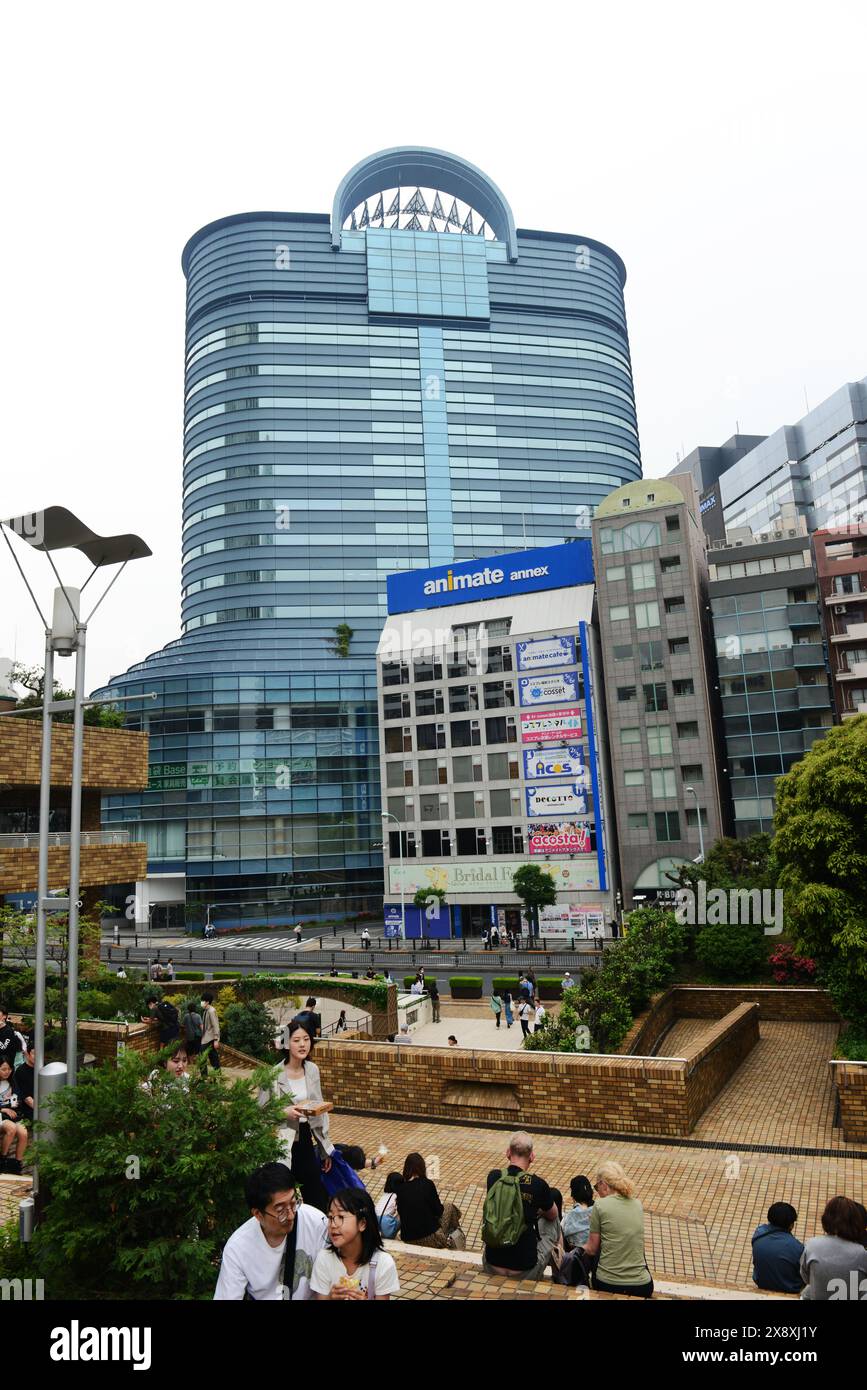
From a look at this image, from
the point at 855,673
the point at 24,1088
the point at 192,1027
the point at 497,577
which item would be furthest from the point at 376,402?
the point at 24,1088

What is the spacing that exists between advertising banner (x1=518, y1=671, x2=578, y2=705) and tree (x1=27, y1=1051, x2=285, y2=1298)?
48.1 metres

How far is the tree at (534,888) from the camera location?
4806 centimetres

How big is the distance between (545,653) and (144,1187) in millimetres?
49608

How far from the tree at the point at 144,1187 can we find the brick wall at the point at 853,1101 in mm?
10782

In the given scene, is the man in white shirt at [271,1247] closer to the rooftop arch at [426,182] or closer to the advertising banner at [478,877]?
the advertising banner at [478,877]

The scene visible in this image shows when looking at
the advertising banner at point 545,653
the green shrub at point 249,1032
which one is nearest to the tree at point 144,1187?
the green shrub at point 249,1032

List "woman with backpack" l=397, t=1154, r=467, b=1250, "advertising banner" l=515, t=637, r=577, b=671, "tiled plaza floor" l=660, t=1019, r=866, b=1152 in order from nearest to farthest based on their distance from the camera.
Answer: "woman with backpack" l=397, t=1154, r=467, b=1250 < "tiled plaza floor" l=660, t=1019, r=866, b=1152 < "advertising banner" l=515, t=637, r=577, b=671

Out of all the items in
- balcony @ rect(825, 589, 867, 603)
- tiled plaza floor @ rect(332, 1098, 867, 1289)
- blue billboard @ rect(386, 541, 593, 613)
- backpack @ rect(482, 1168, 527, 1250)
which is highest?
blue billboard @ rect(386, 541, 593, 613)

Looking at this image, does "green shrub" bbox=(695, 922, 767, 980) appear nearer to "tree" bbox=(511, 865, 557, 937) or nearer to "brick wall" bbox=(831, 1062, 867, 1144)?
"brick wall" bbox=(831, 1062, 867, 1144)

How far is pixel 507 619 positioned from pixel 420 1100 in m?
44.0

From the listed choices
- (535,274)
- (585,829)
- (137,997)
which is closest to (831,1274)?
(137,997)

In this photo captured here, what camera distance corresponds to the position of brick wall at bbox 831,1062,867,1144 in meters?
12.9

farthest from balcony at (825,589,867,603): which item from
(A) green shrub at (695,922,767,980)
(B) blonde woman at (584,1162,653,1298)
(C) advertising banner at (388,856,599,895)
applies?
(B) blonde woman at (584,1162,653,1298)

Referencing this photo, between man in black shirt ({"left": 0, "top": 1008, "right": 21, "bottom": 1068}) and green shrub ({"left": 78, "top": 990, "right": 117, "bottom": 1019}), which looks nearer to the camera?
man in black shirt ({"left": 0, "top": 1008, "right": 21, "bottom": 1068})
